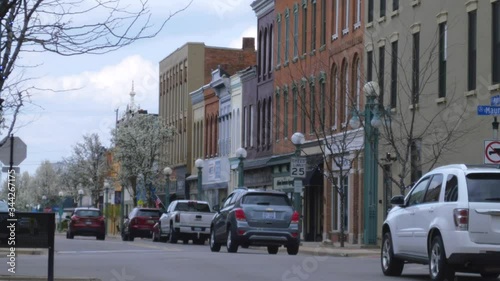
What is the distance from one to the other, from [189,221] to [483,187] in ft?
87.7

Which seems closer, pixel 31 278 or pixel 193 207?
pixel 31 278

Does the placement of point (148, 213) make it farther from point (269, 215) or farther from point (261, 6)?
point (269, 215)

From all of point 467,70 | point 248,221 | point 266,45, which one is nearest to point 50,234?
point 248,221

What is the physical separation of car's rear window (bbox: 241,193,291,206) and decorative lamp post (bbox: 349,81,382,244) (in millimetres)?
4199

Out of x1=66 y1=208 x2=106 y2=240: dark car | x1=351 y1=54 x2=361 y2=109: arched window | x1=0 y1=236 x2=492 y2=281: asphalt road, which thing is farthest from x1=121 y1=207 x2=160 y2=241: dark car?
x1=0 y1=236 x2=492 y2=281: asphalt road

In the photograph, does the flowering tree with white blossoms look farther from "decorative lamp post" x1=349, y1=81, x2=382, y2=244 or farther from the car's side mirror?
A: the car's side mirror

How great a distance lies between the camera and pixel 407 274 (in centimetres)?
1942

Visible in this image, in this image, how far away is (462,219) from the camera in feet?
51.4

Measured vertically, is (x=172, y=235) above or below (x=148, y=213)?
below

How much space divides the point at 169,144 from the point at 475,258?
216ft

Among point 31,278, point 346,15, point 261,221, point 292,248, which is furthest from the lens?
point 346,15

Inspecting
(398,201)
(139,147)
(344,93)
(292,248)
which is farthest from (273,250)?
(139,147)

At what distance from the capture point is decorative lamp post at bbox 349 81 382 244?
32094mm

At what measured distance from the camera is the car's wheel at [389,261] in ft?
61.1
